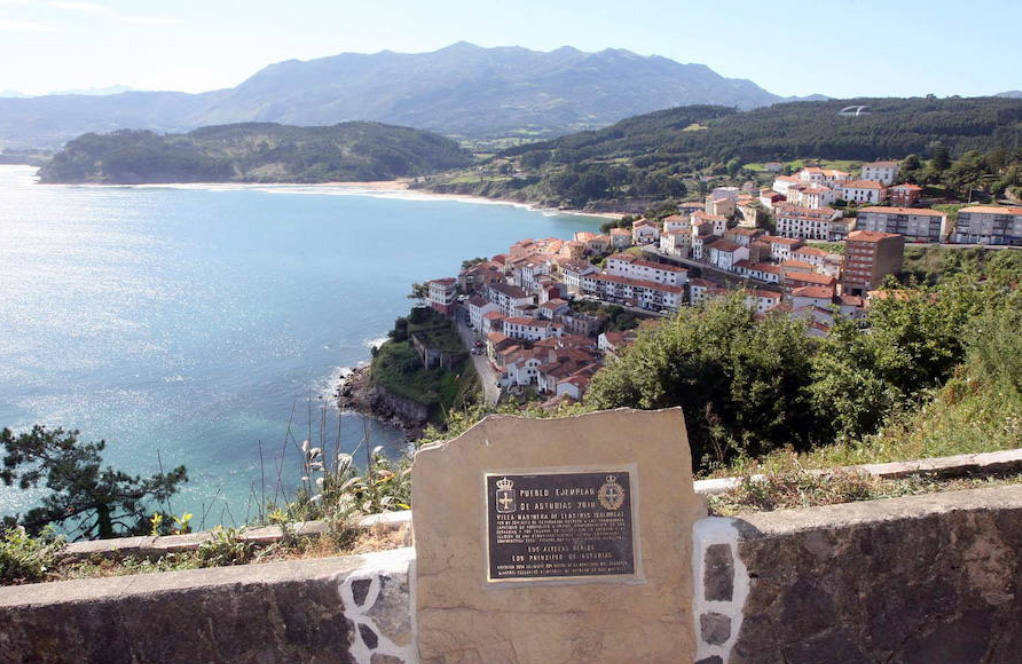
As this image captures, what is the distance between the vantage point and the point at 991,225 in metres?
43.6

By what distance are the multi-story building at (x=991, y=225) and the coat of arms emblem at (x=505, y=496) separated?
163 feet

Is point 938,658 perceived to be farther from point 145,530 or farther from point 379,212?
point 379,212

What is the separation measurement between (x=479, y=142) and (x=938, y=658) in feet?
588

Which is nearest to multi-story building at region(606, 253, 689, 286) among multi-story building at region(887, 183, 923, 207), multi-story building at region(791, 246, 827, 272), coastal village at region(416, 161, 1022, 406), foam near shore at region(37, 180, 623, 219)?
coastal village at region(416, 161, 1022, 406)

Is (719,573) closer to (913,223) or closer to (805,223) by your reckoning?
(913,223)

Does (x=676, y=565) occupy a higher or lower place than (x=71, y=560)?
higher

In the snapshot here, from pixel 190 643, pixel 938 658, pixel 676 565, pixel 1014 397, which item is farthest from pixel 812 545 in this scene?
pixel 1014 397

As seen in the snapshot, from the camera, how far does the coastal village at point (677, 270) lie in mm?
32688

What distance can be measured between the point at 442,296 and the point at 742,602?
38.9 meters

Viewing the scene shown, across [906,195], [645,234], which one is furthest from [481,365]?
[906,195]

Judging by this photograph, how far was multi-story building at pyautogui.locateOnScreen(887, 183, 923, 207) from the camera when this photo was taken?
5247 centimetres

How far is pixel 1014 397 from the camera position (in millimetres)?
4938

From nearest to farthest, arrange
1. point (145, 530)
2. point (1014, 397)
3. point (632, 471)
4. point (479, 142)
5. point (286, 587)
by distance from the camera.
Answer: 1. point (286, 587)
2. point (632, 471)
3. point (1014, 397)
4. point (145, 530)
5. point (479, 142)

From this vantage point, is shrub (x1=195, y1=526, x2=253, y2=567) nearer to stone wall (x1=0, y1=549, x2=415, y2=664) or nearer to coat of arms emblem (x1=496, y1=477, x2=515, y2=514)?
stone wall (x1=0, y1=549, x2=415, y2=664)
